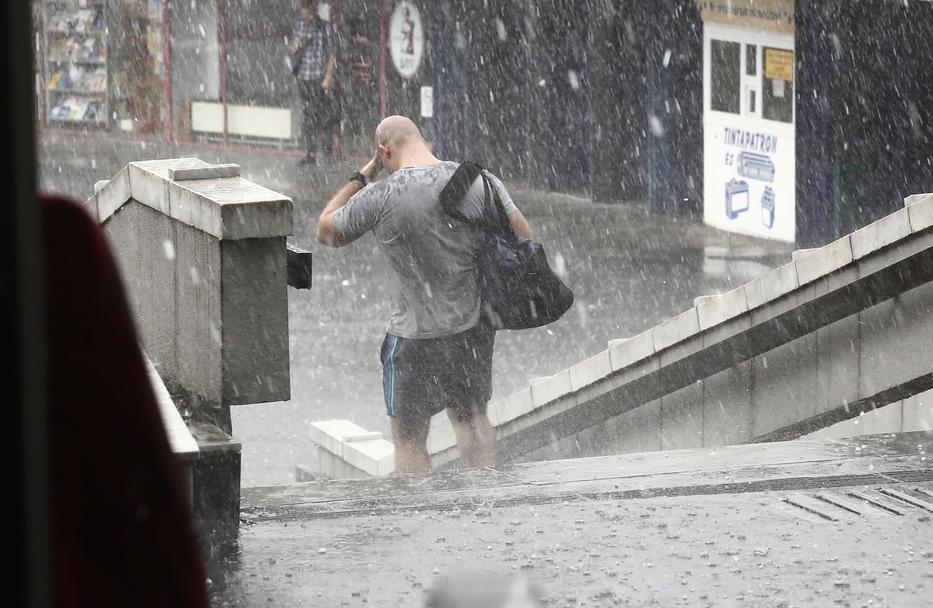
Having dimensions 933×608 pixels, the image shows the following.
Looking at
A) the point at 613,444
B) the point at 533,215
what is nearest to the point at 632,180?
the point at 533,215

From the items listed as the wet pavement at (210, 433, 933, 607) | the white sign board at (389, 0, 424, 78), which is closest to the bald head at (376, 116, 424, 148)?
the wet pavement at (210, 433, 933, 607)

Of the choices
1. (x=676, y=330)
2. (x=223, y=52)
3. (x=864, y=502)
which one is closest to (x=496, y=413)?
(x=676, y=330)

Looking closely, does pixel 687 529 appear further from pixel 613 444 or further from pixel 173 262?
pixel 613 444

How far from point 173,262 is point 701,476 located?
6.73ft

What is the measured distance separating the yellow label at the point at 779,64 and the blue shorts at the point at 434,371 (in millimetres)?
10622

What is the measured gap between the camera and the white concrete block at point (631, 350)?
7652 mm

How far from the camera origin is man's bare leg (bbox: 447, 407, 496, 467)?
260 inches

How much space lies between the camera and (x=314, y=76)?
75.9ft

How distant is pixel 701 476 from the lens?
18.8 ft

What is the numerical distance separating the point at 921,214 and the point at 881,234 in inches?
10.1

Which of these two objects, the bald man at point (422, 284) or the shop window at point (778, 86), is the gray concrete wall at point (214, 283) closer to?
the bald man at point (422, 284)

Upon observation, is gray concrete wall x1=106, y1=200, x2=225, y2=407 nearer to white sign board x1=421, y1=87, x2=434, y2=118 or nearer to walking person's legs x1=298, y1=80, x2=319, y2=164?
walking person's legs x1=298, y1=80, x2=319, y2=164

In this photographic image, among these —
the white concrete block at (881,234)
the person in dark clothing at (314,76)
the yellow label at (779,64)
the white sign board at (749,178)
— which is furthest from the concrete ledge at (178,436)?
the person in dark clothing at (314,76)

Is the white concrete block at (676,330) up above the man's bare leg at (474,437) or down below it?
above
